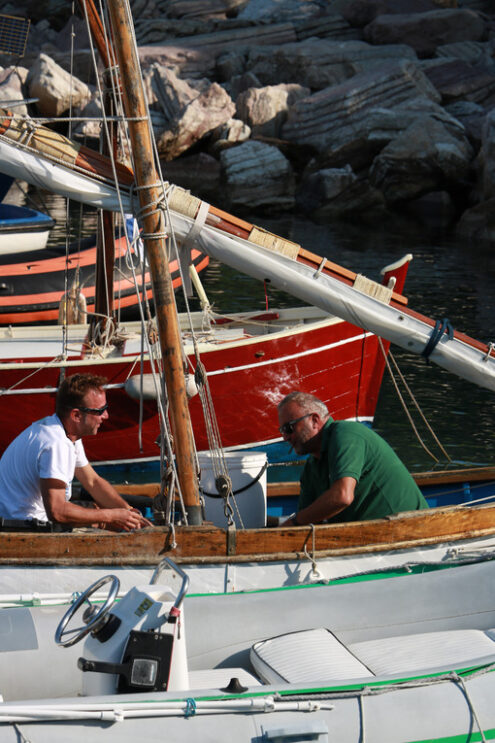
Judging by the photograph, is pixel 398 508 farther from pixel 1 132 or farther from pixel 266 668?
pixel 1 132

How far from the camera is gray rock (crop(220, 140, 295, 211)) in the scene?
31594 mm

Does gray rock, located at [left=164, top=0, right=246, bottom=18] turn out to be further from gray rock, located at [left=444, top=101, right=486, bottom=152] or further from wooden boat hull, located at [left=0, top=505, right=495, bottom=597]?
wooden boat hull, located at [left=0, top=505, right=495, bottom=597]

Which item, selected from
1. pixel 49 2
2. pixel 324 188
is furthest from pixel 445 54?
pixel 49 2

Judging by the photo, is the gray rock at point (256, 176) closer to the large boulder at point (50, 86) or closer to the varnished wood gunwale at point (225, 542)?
the large boulder at point (50, 86)

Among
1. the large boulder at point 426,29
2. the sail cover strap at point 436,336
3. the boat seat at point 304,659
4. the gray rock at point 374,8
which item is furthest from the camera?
the gray rock at point 374,8

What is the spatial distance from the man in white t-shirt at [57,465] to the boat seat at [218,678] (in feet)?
3.77

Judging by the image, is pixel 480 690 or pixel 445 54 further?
pixel 445 54

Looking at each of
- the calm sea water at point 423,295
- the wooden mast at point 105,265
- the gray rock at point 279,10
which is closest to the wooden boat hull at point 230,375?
the wooden mast at point 105,265

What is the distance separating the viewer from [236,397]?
11.1 m

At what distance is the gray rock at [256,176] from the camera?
3159 cm

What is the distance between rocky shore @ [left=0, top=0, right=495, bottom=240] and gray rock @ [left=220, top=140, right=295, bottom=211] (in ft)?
0.15

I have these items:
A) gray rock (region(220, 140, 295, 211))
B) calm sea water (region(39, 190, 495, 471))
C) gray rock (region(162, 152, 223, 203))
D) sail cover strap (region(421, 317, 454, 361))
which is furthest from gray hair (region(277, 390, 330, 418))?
gray rock (region(162, 152, 223, 203))

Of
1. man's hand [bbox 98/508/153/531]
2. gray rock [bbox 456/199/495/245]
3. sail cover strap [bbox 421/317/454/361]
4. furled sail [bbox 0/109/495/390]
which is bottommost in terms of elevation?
man's hand [bbox 98/508/153/531]

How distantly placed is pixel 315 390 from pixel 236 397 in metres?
1.01
